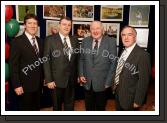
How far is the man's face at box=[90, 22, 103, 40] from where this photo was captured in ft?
18.2

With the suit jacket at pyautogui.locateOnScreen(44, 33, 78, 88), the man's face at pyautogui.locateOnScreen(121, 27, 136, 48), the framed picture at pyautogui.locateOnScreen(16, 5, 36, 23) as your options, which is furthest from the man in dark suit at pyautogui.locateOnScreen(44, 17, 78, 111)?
the man's face at pyautogui.locateOnScreen(121, 27, 136, 48)

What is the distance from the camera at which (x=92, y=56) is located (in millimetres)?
5566

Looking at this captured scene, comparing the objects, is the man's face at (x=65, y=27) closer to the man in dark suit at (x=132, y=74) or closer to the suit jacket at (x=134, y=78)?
the man in dark suit at (x=132, y=74)

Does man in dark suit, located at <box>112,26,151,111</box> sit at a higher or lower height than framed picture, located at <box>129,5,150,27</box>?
lower

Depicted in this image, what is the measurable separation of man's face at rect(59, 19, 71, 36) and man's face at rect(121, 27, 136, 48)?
58 cm

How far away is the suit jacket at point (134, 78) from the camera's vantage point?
18.0 feet

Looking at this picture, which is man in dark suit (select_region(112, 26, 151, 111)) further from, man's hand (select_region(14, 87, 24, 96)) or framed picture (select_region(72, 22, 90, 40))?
man's hand (select_region(14, 87, 24, 96))

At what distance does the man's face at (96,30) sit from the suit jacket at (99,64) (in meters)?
0.05

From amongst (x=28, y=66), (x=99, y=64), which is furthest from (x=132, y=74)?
(x=28, y=66)

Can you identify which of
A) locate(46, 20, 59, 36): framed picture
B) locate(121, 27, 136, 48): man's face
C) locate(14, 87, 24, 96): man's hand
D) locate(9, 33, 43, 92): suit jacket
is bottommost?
locate(14, 87, 24, 96): man's hand

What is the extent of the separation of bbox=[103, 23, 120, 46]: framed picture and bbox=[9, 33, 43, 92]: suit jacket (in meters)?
0.71

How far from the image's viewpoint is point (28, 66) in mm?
5543

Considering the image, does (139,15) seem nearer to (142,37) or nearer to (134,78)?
(142,37)
